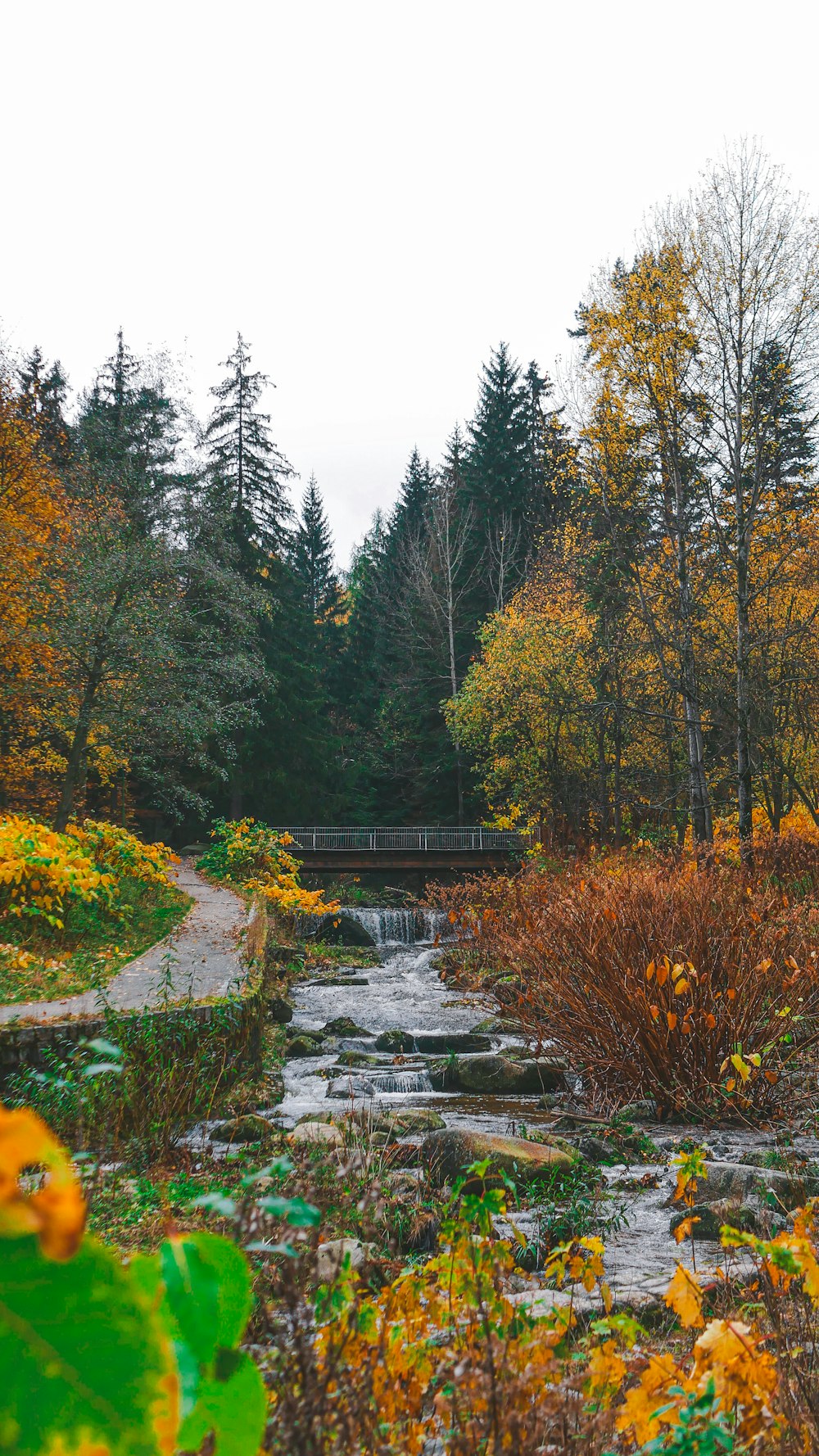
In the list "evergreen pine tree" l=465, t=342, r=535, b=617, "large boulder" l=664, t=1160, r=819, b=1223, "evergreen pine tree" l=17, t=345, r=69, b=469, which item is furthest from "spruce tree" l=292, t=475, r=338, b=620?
"large boulder" l=664, t=1160, r=819, b=1223

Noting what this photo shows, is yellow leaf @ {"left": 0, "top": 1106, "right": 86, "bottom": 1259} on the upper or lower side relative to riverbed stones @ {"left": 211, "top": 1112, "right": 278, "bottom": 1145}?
upper

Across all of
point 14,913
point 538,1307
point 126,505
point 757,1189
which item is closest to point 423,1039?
point 14,913

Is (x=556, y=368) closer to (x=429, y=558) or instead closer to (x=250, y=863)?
(x=250, y=863)

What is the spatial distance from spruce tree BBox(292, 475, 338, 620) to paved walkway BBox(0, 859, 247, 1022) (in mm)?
36707

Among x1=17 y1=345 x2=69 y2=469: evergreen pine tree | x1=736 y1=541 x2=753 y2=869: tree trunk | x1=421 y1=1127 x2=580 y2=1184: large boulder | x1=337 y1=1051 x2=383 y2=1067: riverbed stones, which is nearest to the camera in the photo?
x1=421 y1=1127 x2=580 y2=1184: large boulder

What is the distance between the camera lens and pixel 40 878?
23.4 ft

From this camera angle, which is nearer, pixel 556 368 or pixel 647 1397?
pixel 647 1397

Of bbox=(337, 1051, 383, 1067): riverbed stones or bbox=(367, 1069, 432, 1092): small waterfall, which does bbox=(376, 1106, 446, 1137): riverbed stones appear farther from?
bbox=(337, 1051, 383, 1067): riverbed stones

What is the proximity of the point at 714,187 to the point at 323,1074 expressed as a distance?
36.4ft

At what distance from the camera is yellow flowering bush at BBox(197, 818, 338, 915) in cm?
1369

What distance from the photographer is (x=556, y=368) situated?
46.1ft

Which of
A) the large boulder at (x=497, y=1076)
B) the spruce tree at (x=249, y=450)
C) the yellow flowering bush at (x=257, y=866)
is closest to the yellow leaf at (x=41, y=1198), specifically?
the large boulder at (x=497, y=1076)

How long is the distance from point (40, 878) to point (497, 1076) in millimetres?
3860

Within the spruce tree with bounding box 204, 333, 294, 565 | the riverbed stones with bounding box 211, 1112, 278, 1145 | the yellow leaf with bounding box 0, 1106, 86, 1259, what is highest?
the spruce tree with bounding box 204, 333, 294, 565
